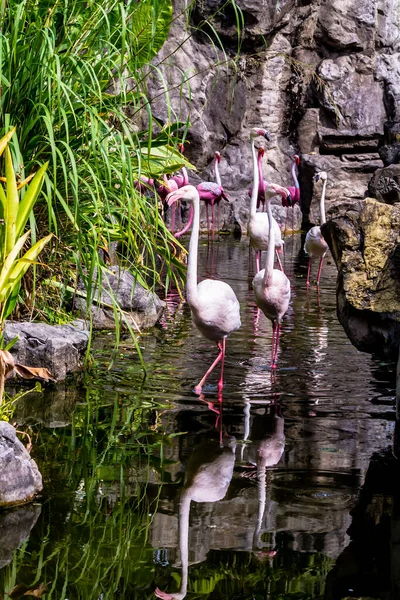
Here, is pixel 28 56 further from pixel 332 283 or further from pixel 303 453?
pixel 332 283

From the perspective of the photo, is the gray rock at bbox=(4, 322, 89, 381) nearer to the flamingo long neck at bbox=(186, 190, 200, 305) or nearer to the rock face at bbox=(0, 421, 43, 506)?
the flamingo long neck at bbox=(186, 190, 200, 305)

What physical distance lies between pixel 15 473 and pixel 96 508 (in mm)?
277

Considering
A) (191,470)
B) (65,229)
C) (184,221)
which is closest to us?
(191,470)

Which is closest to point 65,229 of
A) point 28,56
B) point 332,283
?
point 28,56

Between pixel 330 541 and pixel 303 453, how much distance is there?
2.82 ft

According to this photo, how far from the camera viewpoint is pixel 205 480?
10.0 feet

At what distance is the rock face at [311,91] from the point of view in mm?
16703

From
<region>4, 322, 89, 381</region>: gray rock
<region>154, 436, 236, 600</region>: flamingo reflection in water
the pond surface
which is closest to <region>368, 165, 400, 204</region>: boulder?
the pond surface

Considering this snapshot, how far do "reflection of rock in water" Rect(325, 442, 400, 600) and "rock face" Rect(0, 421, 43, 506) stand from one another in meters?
1.00

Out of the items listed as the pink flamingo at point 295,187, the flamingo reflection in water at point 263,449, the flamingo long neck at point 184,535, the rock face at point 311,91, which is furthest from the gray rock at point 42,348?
the rock face at point 311,91

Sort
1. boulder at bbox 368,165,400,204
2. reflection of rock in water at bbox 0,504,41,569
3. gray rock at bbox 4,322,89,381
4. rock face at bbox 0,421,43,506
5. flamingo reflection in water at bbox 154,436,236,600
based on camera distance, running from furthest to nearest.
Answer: boulder at bbox 368,165,400,204 < gray rock at bbox 4,322,89,381 < rock face at bbox 0,421,43,506 < flamingo reflection in water at bbox 154,436,236,600 < reflection of rock in water at bbox 0,504,41,569

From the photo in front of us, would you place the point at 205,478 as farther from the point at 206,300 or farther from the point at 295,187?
the point at 295,187

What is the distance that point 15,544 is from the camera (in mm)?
2410

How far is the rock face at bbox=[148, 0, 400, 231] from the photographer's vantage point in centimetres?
1670
